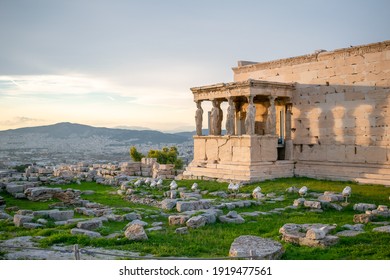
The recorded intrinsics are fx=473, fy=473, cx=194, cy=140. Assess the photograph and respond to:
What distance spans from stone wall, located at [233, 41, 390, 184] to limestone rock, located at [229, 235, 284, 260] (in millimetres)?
9960

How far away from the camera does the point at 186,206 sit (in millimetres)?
13008

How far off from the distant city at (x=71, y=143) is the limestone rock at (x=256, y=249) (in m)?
17.0

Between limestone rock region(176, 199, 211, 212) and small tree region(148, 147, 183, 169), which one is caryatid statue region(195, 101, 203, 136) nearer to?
limestone rock region(176, 199, 211, 212)

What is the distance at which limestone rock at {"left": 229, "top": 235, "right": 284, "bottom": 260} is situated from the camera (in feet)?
24.2

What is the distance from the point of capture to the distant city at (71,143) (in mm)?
32438

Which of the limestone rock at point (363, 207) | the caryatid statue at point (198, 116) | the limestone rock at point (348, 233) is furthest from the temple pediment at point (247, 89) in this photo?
the limestone rock at point (348, 233)

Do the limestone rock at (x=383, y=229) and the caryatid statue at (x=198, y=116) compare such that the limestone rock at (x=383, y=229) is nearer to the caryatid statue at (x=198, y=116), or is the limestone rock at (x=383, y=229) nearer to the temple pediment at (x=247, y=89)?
the temple pediment at (x=247, y=89)

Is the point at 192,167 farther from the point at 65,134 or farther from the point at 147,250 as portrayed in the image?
the point at 65,134

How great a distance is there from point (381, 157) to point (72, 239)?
41.3 feet

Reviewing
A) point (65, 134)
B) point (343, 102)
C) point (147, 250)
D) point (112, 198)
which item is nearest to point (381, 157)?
point (343, 102)

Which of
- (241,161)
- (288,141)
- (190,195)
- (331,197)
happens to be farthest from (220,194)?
(288,141)

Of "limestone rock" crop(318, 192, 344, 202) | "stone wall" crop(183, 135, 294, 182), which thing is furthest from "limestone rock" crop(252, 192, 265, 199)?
"stone wall" crop(183, 135, 294, 182)

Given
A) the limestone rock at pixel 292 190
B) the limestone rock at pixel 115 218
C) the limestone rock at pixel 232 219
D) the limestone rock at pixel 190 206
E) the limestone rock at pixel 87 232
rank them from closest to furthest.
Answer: the limestone rock at pixel 87 232
the limestone rock at pixel 232 219
the limestone rock at pixel 115 218
the limestone rock at pixel 190 206
the limestone rock at pixel 292 190

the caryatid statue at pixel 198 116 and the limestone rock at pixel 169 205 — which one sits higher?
the caryatid statue at pixel 198 116
